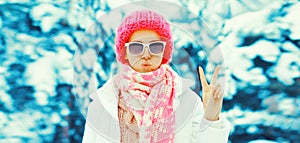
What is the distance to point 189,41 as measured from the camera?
1376mm

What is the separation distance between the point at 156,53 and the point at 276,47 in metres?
0.45

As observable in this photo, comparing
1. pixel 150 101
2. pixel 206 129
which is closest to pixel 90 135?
A: pixel 150 101

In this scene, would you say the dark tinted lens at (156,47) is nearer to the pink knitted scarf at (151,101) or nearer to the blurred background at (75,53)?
the pink knitted scarf at (151,101)

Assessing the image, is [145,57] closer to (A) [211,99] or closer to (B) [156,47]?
(B) [156,47]

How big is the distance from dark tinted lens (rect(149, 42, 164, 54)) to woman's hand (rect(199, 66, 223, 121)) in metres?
0.10

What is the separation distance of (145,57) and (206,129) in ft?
0.68

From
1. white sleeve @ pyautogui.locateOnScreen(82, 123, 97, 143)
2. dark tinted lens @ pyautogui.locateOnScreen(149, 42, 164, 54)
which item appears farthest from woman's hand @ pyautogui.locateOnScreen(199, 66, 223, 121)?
white sleeve @ pyautogui.locateOnScreen(82, 123, 97, 143)

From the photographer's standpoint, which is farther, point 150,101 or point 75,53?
point 75,53

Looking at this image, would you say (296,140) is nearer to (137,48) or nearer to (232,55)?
(232,55)

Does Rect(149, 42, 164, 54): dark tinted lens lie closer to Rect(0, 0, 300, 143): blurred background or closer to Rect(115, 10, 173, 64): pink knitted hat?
Rect(115, 10, 173, 64): pink knitted hat

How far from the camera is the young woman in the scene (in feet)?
3.73

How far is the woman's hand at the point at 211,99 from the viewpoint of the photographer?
44.5 inches

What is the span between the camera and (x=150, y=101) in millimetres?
1188

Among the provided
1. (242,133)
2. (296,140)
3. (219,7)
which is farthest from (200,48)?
(296,140)
